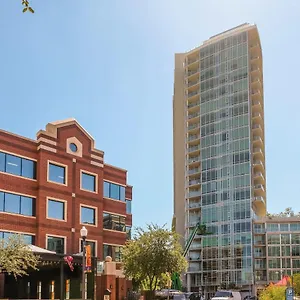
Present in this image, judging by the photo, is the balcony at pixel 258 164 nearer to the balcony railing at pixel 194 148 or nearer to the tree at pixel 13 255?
the balcony railing at pixel 194 148

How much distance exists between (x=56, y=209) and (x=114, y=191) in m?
8.46

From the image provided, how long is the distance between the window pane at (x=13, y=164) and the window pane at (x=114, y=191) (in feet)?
37.6

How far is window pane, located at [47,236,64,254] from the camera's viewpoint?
4568 centimetres

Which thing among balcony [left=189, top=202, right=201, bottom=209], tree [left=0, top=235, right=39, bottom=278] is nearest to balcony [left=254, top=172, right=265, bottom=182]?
balcony [left=189, top=202, right=201, bottom=209]

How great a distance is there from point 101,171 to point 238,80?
3068 inches

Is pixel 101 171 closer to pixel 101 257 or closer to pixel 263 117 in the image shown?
pixel 101 257

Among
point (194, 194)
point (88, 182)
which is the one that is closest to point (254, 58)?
point (194, 194)

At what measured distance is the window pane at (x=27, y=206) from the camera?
44.3 meters

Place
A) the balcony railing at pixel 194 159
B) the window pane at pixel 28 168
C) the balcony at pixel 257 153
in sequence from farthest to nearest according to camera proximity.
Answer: the balcony railing at pixel 194 159 < the balcony at pixel 257 153 < the window pane at pixel 28 168

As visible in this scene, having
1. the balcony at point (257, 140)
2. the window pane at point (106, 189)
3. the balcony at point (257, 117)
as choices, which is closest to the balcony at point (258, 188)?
the balcony at point (257, 140)

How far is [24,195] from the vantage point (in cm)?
4453

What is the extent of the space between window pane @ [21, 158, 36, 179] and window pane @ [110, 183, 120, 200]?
987 cm

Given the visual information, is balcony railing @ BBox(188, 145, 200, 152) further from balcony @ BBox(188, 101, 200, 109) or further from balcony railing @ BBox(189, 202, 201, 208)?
balcony railing @ BBox(189, 202, 201, 208)

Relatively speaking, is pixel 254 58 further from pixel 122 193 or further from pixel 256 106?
pixel 122 193
